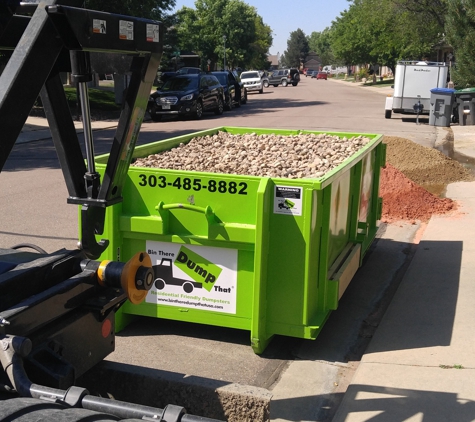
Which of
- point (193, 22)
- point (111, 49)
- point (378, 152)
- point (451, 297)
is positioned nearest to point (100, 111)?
point (378, 152)

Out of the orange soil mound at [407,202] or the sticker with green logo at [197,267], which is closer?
the sticker with green logo at [197,267]

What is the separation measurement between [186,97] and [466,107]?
10204mm

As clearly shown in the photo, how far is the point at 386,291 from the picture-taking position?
637 centimetres

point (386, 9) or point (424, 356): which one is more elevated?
point (386, 9)

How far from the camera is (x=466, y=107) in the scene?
22875mm

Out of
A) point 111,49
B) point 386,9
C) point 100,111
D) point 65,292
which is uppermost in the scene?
point 386,9

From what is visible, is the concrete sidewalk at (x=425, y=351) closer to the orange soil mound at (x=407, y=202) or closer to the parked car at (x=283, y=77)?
the orange soil mound at (x=407, y=202)

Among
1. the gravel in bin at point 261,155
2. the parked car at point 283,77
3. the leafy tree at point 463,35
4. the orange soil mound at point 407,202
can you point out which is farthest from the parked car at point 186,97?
the parked car at point 283,77

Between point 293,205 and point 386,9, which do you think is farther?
point 386,9

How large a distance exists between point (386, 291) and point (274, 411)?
107 inches

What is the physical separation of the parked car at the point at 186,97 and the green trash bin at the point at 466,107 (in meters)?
9.46

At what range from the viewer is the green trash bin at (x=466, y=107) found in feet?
74.6

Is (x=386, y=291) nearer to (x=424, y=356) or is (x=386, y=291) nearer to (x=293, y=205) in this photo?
(x=424, y=356)

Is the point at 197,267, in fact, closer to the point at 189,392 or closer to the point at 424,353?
the point at 424,353
